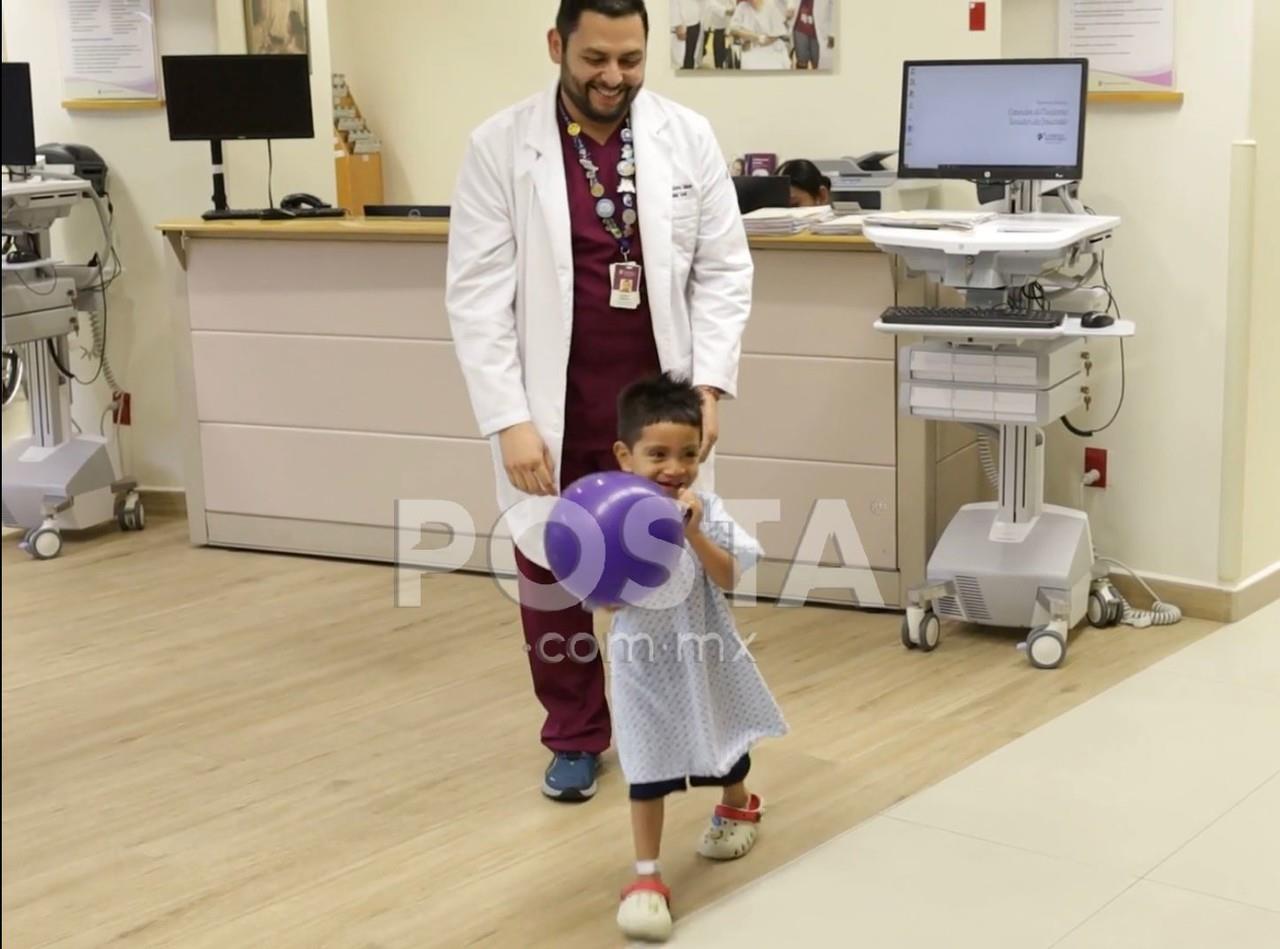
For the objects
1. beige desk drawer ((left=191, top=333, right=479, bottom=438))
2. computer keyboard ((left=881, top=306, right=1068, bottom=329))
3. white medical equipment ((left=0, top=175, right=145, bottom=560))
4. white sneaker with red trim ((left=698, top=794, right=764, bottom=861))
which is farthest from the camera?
white medical equipment ((left=0, top=175, right=145, bottom=560))

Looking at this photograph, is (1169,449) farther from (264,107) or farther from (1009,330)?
(264,107)

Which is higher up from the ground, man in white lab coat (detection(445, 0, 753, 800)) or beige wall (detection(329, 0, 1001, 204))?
beige wall (detection(329, 0, 1001, 204))

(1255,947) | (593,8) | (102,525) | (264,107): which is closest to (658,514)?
(593,8)

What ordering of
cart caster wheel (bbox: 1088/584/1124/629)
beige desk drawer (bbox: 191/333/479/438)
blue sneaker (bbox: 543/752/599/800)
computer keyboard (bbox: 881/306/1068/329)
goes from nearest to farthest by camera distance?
blue sneaker (bbox: 543/752/599/800)
computer keyboard (bbox: 881/306/1068/329)
cart caster wheel (bbox: 1088/584/1124/629)
beige desk drawer (bbox: 191/333/479/438)

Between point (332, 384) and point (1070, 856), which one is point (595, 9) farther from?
point (332, 384)

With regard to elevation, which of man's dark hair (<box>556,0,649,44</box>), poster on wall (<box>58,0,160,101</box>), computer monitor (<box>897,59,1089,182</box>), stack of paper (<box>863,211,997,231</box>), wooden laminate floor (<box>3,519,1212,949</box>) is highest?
poster on wall (<box>58,0,160,101</box>)

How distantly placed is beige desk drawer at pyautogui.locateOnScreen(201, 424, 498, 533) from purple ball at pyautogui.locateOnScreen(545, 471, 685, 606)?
2.28 metres

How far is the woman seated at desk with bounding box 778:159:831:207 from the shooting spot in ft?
16.6

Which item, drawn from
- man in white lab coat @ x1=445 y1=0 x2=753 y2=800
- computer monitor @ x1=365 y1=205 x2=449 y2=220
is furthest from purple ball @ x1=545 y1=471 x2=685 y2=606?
computer monitor @ x1=365 y1=205 x2=449 y2=220

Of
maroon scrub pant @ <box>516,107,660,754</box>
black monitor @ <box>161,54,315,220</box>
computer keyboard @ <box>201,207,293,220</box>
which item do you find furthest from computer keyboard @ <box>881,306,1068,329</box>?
black monitor @ <box>161,54,315,220</box>

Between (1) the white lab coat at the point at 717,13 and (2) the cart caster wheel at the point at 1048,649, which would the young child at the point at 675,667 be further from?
(1) the white lab coat at the point at 717,13

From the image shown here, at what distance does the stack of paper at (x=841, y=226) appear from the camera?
4.18 m

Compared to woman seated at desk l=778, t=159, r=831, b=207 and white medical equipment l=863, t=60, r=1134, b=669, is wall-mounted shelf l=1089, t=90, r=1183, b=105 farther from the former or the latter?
woman seated at desk l=778, t=159, r=831, b=207

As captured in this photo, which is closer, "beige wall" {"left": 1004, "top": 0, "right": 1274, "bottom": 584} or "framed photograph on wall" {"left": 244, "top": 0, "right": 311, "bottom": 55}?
"beige wall" {"left": 1004, "top": 0, "right": 1274, "bottom": 584}
